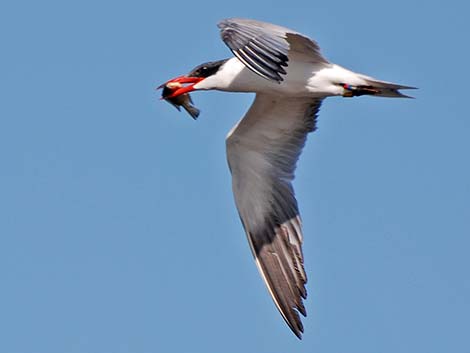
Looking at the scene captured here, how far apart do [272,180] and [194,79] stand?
5.74 ft

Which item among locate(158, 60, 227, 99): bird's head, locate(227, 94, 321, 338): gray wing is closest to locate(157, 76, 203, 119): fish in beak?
locate(158, 60, 227, 99): bird's head

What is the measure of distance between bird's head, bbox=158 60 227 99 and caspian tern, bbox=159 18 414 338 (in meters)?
0.01

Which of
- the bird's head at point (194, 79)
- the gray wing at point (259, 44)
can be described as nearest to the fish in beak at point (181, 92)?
the bird's head at point (194, 79)

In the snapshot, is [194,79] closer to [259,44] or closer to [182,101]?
[182,101]

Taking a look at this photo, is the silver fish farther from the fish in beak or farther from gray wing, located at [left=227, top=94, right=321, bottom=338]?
gray wing, located at [left=227, top=94, right=321, bottom=338]

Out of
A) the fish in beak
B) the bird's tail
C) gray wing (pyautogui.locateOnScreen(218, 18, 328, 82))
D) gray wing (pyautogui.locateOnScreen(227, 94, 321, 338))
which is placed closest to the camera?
gray wing (pyautogui.locateOnScreen(218, 18, 328, 82))

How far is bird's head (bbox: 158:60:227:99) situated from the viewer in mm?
14828

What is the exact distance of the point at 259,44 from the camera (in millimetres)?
12953

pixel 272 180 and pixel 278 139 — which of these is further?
pixel 272 180

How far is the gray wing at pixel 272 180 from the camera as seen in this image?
50.9 ft

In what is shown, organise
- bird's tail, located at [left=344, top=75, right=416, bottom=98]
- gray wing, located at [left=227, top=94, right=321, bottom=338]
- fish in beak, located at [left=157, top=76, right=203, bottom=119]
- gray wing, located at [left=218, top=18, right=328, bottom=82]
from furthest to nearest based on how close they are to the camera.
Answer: gray wing, located at [left=227, top=94, right=321, bottom=338] → fish in beak, located at [left=157, top=76, right=203, bottom=119] → bird's tail, located at [left=344, top=75, right=416, bottom=98] → gray wing, located at [left=218, top=18, right=328, bottom=82]

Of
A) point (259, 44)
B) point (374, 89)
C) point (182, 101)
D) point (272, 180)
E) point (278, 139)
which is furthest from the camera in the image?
point (272, 180)

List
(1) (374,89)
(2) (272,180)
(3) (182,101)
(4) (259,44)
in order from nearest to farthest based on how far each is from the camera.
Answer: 1. (4) (259,44)
2. (1) (374,89)
3. (3) (182,101)
4. (2) (272,180)

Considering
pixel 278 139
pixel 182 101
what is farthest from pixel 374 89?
pixel 182 101
